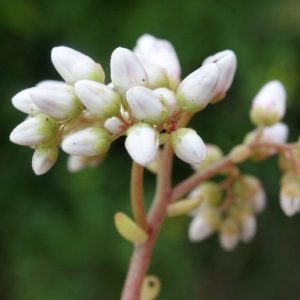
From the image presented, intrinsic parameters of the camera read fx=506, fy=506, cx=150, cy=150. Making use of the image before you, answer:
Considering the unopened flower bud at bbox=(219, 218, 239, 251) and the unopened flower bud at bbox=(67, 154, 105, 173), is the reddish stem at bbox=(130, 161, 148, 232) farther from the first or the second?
the unopened flower bud at bbox=(219, 218, 239, 251)

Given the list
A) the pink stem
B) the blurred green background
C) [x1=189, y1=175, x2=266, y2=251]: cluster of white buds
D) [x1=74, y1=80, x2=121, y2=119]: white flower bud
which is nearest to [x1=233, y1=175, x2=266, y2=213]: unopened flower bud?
[x1=189, y1=175, x2=266, y2=251]: cluster of white buds

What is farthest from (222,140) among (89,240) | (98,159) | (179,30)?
(98,159)

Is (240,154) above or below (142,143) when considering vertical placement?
above

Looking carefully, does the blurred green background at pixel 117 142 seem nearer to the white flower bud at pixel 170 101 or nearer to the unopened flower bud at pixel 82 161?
the unopened flower bud at pixel 82 161

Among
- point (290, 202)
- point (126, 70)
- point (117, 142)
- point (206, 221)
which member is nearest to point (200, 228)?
point (206, 221)

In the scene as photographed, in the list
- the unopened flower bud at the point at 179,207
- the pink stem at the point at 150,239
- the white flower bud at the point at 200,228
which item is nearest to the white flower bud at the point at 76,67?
the pink stem at the point at 150,239

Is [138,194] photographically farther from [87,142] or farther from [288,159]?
[288,159]

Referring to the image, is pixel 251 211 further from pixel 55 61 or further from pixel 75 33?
pixel 75 33
